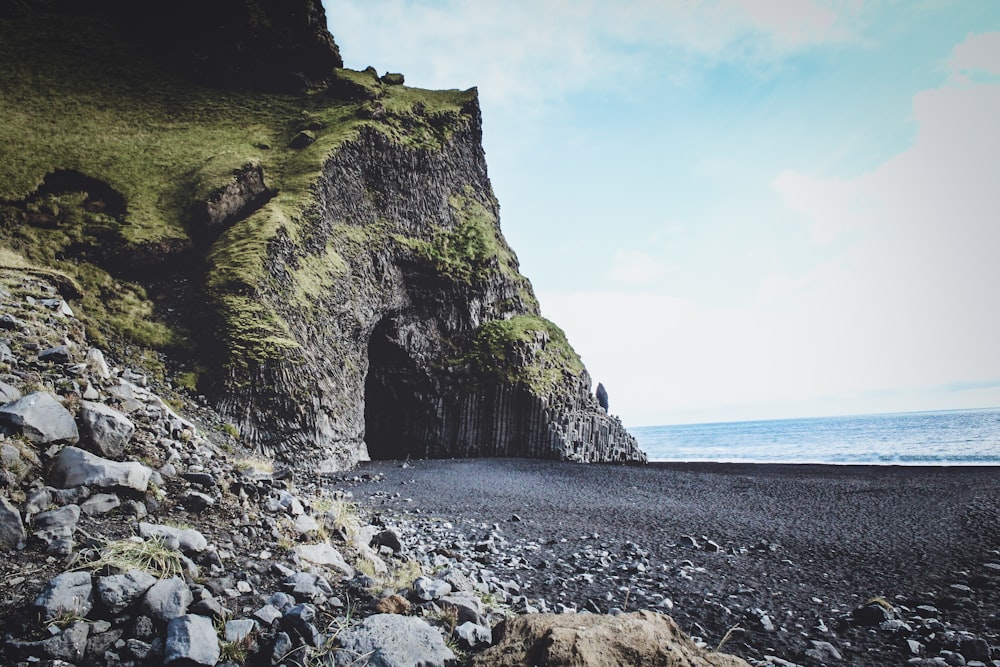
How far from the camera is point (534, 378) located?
1016 inches

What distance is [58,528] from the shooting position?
3.63 metres

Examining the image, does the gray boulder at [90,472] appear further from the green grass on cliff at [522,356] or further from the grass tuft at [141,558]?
the green grass on cliff at [522,356]

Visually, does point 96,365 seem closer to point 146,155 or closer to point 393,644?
point 393,644

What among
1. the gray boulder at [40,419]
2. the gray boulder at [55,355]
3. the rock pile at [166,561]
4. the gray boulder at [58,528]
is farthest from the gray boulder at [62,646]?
the gray boulder at [55,355]

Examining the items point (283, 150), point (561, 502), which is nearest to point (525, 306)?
point (283, 150)

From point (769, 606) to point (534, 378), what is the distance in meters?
19.8

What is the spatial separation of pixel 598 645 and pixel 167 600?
2.88 metres

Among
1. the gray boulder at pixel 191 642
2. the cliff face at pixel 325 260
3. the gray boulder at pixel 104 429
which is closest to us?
the gray boulder at pixel 191 642

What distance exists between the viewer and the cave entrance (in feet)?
85.9

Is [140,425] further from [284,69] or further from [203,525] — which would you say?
[284,69]

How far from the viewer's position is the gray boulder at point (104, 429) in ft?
15.8

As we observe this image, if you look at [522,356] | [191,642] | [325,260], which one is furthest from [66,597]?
[522,356]

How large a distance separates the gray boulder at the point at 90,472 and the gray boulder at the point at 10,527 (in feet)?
2.31

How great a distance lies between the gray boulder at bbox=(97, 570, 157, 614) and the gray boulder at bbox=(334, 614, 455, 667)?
139 cm
